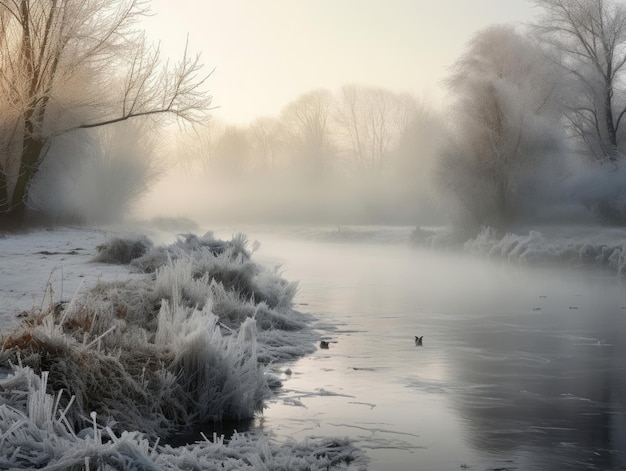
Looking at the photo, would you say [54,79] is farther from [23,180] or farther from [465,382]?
[465,382]

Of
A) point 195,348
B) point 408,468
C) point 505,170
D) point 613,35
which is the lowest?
point 408,468

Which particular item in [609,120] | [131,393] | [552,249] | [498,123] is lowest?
[131,393]

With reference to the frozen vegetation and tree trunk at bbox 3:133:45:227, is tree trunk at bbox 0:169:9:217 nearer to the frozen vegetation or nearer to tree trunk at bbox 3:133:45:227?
tree trunk at bbox 3:133:45:227

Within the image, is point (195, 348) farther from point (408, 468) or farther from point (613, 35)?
point (613, 35)

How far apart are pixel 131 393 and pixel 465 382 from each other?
3.62m

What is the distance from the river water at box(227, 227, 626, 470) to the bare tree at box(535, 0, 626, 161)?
18897 millimetres

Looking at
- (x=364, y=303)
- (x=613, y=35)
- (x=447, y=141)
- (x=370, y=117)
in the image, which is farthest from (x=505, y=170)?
(x=370, y=117)

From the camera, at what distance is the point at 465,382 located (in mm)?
8500

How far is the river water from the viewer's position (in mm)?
6125

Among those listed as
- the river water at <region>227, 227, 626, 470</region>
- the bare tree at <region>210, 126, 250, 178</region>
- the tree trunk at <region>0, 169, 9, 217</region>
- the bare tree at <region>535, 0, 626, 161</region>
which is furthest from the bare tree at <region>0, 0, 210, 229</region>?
the bare tree at <region>210, 126, 250, 178</region>

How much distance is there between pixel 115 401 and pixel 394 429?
220 centimetres

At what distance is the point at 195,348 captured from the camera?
7066 millimetres

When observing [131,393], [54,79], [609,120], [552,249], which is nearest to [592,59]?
[609,120]

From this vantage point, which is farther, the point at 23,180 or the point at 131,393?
the point at 23,180
